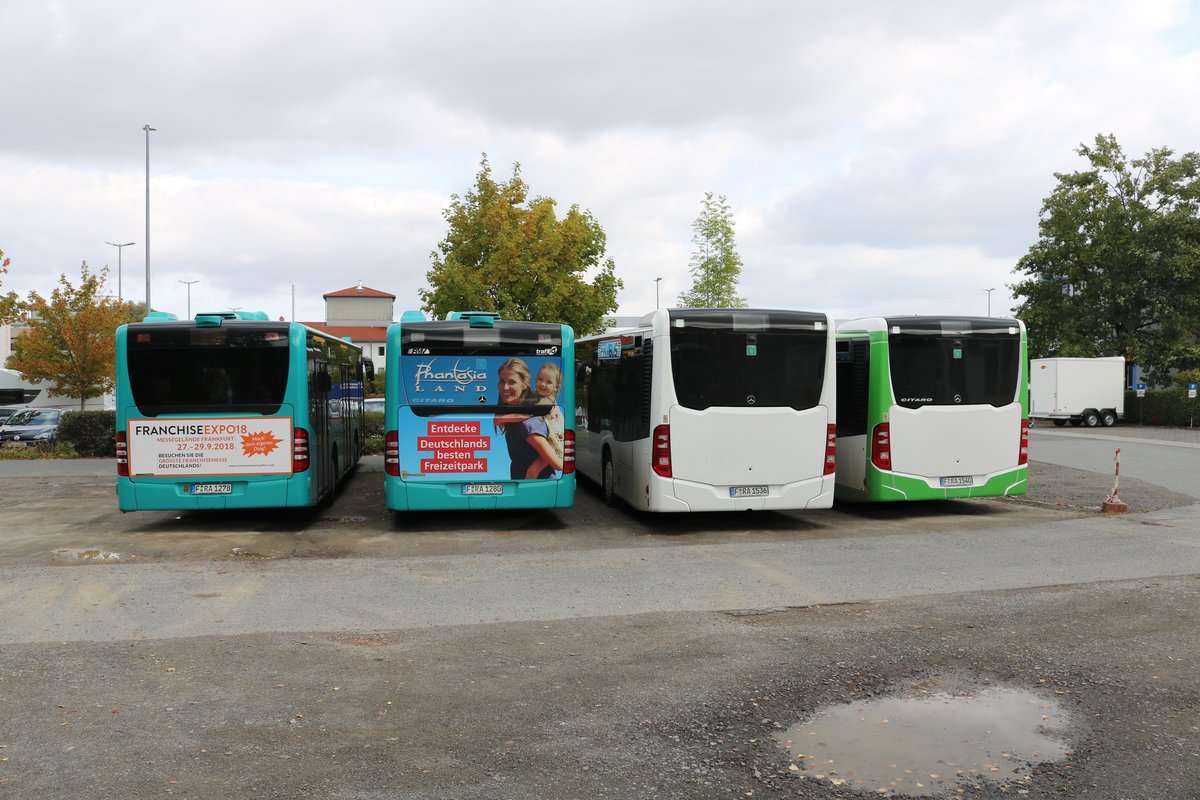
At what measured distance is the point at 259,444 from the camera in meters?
13.3

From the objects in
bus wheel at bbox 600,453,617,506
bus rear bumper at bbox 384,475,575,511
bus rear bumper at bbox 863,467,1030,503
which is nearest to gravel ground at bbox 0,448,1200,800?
bus rear bumper at bbox 384,475,575,511

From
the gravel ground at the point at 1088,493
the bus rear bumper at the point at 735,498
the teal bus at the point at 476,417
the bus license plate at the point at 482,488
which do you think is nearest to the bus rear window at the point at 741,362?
the bus rear bumper at the point at 735,498

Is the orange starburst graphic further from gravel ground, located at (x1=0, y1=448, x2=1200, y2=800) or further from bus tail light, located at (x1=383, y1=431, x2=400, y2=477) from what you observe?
gravel ground, located at (x1=0, y1=448, x2=1200, y2=800)

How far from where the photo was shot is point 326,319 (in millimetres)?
95625

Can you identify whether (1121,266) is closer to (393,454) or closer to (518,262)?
(518,262)

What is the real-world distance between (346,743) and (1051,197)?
5154 centimetres

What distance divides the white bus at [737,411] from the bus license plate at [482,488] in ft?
6.09

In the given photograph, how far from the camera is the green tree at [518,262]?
89.4 feet

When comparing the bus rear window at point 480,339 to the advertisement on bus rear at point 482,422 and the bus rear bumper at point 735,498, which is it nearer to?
the advertisement on bus rear at point 482,422

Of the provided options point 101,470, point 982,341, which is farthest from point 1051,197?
point 101,470

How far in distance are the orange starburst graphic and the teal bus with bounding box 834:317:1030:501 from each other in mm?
7997

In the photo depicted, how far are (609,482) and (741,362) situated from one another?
366 cm

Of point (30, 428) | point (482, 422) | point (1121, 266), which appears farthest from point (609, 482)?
point (1121, 266)

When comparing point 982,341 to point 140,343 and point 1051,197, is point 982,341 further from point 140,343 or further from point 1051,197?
point 1051,197
